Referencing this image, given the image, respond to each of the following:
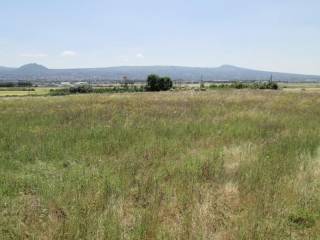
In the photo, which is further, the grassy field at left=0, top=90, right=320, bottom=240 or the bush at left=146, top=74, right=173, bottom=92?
the bush at left=146, top=74, right=173, bottom=92

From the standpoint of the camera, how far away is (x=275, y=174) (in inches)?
273

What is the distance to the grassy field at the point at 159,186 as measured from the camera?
470 cm

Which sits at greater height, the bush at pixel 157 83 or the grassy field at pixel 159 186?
the grassy field at pixel 159 186

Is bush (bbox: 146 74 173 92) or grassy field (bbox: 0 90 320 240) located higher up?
grassy field (bbox: 0 90 320 240)

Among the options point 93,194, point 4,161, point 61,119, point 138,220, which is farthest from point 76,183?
point 61,119

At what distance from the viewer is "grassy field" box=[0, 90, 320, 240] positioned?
470 cm

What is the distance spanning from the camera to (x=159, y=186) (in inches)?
246

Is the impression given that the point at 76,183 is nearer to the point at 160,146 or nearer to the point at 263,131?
the point at 160,146

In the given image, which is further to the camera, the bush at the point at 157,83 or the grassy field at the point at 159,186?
the bush at the point at 157,83

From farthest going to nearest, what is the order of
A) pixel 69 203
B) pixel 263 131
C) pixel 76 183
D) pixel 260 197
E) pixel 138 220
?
pixel 263 131, pixel 76 183, pixel 260 197, pixel 69 203, pixel 138 220

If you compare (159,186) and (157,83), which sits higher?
(159,186)

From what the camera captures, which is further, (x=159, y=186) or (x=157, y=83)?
(x=157, y=83)

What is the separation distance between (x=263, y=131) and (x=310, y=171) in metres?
5.35

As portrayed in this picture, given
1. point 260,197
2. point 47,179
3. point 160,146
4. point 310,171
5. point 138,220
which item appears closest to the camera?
point 138,220
